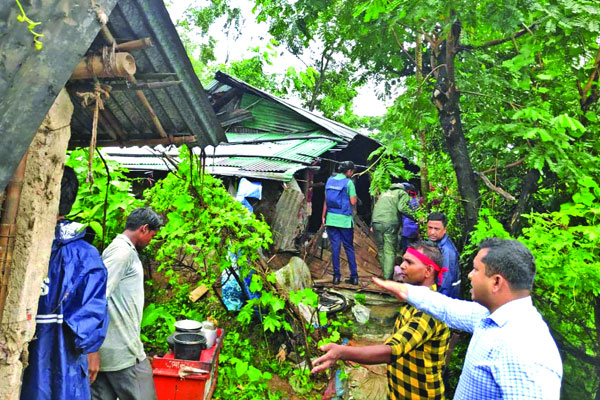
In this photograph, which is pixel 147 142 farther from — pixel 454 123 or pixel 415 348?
pixel 454 123

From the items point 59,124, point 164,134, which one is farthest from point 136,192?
point 59,124

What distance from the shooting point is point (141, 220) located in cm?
372

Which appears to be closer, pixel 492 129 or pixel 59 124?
pixel 59 124

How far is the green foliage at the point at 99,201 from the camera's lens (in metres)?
5.29

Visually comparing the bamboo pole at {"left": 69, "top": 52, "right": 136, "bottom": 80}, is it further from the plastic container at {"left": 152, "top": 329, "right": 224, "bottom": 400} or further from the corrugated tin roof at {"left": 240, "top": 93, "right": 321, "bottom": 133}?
the corrugated tin roof at {"left": 240, "top": 93, "right": 321, "bottom": 133}

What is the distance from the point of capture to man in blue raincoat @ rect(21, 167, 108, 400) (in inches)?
98.8

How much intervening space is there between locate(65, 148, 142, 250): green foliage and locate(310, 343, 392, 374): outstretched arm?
368cm

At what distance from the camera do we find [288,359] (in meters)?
6.38

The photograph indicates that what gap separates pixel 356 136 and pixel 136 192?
20.1 ft

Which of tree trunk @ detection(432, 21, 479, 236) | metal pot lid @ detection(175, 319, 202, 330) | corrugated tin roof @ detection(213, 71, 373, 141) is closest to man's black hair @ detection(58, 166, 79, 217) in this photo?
metal pot lid @ detection(175, 319, 202, 330)

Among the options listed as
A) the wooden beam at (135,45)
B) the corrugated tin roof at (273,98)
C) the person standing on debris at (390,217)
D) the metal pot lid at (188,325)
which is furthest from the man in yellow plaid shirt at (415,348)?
the corrugated tin roof at (273,98)

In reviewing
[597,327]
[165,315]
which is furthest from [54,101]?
[597,327]

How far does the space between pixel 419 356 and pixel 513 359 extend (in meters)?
1.26

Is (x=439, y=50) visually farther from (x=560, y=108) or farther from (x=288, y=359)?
(x=288, y=359)
